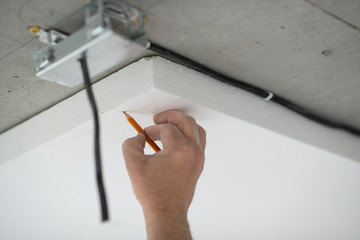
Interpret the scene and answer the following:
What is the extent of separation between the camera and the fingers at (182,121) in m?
0.89

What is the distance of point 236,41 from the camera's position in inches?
34.9

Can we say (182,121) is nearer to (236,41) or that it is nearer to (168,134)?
(168,134)

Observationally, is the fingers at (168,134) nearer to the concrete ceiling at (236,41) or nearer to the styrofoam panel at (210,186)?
the styrofoam panel at (210,186)

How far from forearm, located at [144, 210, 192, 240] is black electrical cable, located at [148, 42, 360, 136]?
0.41 meters

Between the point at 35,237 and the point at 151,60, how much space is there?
5.10ft

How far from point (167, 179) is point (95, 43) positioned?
14.1 inches

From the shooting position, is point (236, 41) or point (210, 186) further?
point (210, 186)

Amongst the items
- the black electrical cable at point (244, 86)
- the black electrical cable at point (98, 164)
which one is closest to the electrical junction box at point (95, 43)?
the black electrical cable at point (98, 164)

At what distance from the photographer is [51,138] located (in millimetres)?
1041

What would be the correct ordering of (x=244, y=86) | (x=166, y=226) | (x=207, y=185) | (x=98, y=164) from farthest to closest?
(x=207, y=185)
(x=244, y=86)
(x=166, y=226)
(x=98, y=164)

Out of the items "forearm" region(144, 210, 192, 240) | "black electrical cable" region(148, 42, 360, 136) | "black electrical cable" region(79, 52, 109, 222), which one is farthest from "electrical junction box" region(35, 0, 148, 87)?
"forearm" region(144, 210, 192, 240)

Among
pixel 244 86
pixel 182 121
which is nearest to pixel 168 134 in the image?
pixel 182 121

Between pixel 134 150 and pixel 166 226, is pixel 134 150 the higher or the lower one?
the higher one

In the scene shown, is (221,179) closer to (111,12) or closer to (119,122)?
(119,122)
